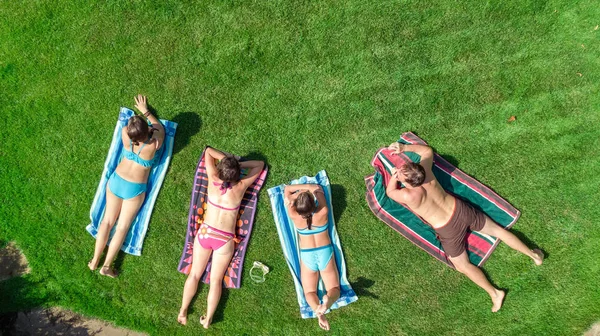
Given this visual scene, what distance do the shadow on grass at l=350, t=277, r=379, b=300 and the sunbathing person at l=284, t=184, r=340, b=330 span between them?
41cm

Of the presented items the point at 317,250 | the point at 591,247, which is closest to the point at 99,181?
the point at 317,250

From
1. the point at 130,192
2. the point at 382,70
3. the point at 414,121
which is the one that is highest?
the point at 382,70

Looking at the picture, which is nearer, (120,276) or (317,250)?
(317,250)

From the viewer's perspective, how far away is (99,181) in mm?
6250

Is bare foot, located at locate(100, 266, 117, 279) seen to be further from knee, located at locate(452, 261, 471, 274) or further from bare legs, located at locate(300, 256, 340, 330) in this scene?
knee, located at locate(452, 261, 471, 274)

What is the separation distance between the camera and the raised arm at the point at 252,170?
5904 mm

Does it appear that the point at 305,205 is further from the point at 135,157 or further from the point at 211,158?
the point at 135,157

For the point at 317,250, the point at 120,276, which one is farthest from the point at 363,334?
the point at 120,276

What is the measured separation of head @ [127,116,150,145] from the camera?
17.9 feet

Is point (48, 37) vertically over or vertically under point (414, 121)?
over

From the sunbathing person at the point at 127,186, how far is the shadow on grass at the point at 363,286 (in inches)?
153

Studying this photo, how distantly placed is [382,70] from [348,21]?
38.7 inches

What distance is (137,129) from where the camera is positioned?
5465mm

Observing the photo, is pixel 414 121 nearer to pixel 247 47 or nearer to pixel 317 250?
pixel 317 250
